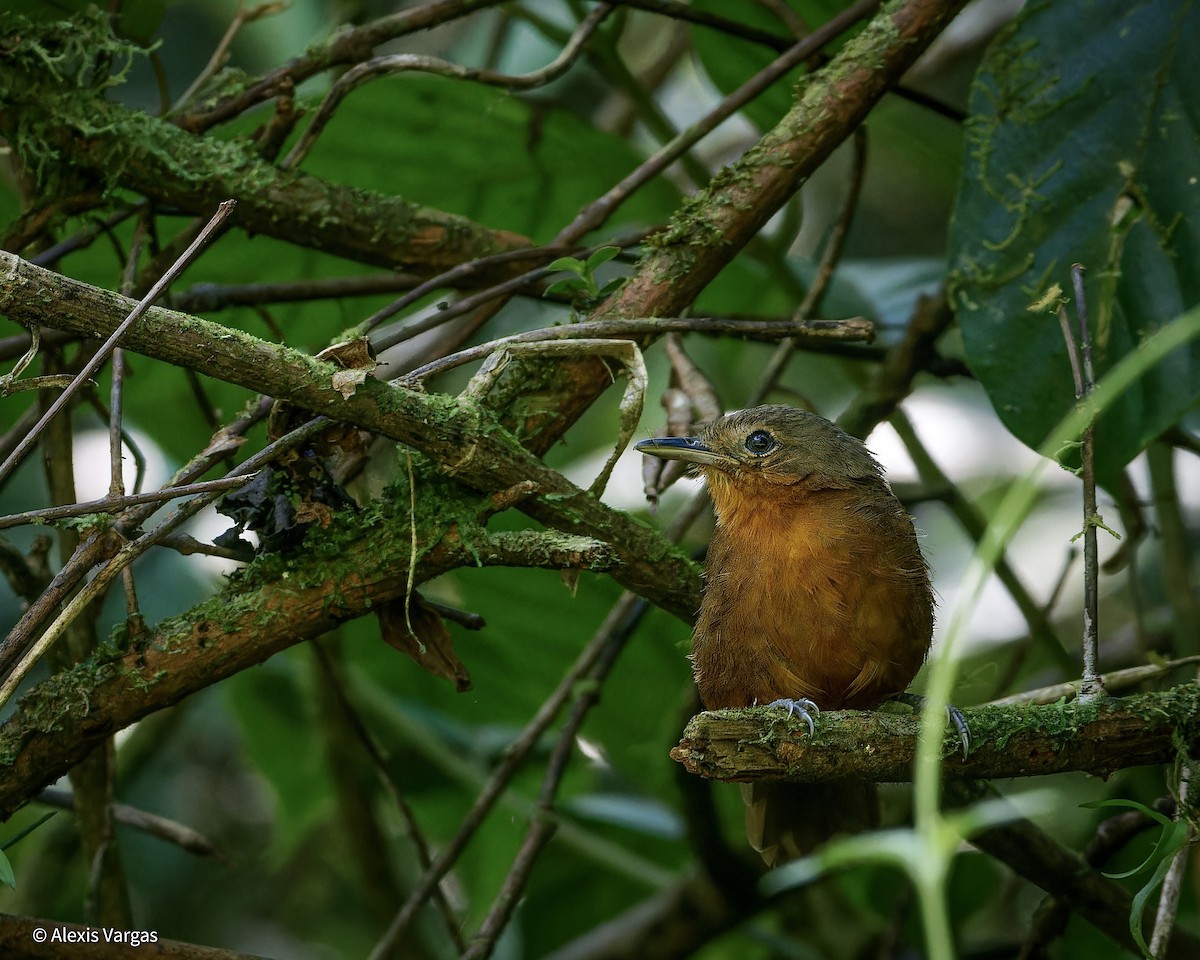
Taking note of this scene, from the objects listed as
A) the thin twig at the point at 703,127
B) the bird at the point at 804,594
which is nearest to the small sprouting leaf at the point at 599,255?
the thin twig at the point at 703,127

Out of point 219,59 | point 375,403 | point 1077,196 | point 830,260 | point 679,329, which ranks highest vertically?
point 219,59

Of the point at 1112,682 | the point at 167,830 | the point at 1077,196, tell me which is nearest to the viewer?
the point at 1112,682

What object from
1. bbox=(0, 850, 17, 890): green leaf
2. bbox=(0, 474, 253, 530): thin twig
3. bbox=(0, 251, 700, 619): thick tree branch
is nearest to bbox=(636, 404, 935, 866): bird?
bbox=(0, 251, 700, 619): thick tree branch

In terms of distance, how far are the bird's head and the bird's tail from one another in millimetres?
674

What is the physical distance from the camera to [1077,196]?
2.54m

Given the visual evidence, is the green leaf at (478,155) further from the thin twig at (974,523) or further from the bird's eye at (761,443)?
the thin twig at (974,523)

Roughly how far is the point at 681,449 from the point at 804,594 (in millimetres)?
399

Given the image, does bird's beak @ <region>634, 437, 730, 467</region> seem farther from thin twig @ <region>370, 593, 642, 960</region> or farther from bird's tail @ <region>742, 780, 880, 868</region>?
bird's tail @ <region>742, 780, 880, 868</region>

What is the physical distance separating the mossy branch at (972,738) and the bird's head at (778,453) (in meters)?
0.92

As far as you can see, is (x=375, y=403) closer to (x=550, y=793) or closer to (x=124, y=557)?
(x=124, y=557)

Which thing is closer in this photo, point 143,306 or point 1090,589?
point 143,306

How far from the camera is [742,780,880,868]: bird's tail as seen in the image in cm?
268

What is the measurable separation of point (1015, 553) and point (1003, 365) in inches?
138

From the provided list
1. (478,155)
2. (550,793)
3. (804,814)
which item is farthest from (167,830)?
(478,155)
